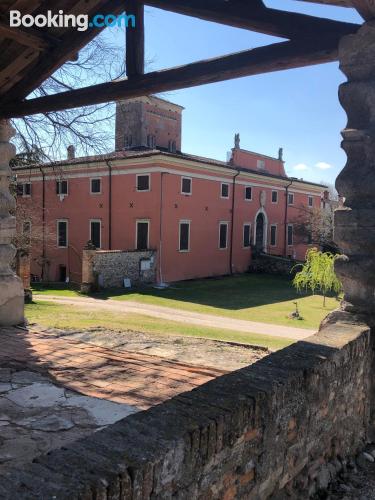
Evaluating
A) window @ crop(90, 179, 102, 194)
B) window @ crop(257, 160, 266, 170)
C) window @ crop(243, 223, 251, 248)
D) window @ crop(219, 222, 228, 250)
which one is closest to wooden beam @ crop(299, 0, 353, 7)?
window @ crop(90, 179, 102, 194)

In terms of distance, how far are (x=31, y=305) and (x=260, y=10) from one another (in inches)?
563

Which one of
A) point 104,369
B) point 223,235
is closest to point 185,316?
point 104,369

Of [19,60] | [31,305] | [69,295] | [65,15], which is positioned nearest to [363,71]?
[65,15]

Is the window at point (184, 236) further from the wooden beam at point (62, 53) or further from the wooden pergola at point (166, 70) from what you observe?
the wooden beam at point (62, 53)

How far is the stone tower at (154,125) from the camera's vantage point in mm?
31859

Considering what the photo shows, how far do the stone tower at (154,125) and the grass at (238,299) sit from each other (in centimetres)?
1123

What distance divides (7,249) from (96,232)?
22349mm

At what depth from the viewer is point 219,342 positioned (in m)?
6.78

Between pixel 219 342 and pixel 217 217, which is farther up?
pixel 217 217

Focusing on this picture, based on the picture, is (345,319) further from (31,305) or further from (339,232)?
(31,305)

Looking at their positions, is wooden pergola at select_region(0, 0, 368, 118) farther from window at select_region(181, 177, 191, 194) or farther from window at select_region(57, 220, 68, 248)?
window at select_region(57, 220, 68, 248)

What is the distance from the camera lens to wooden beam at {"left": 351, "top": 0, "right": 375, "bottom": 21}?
337 centimetres

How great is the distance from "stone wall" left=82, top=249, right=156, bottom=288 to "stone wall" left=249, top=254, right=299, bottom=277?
375 inches

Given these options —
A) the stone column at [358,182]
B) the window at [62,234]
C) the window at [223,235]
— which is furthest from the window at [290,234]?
the stone column at [358,182]
